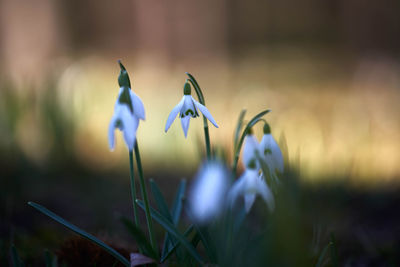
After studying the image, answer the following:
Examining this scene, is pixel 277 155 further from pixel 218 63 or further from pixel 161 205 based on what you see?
pixel 218 63

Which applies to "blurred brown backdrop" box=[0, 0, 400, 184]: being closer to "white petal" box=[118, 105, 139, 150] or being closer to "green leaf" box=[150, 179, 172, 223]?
"green leaf" box=[150, 179, 172, 223]

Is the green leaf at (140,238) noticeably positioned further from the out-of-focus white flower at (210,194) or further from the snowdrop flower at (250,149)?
the snowdrop flower at (250,149)

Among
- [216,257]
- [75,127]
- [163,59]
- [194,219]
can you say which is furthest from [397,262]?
[163,59]

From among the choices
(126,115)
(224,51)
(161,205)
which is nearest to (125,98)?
(126,115)

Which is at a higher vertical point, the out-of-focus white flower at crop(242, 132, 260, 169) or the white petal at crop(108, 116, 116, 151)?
the white petal at crop(108, 116, 116, 151)

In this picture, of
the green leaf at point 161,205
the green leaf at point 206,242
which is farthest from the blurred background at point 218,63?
the green leaf at point 206,242

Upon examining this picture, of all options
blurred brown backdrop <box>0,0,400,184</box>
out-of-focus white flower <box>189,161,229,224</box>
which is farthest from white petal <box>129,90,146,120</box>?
blurred brown backdrop <box>0,0,400,184</box>

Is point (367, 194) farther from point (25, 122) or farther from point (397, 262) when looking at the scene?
point (25, 122)
